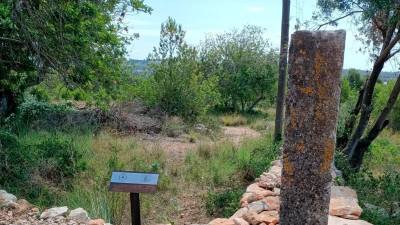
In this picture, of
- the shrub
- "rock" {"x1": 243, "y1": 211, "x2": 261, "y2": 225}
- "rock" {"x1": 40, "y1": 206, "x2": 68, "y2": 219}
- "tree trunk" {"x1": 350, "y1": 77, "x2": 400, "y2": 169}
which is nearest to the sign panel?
"rock" {"x1": 243, "y1": 211, "x2": 261, "y2": 225}

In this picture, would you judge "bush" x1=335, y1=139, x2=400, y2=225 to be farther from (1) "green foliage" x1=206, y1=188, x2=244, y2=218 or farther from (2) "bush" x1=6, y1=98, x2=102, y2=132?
(2) "bush" x1=6, y1=98, x2=102, y2=132

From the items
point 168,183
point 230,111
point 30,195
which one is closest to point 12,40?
point 30,195

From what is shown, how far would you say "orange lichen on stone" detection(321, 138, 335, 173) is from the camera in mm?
2504

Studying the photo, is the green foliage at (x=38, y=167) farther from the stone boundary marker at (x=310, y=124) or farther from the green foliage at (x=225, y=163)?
the stone boundary marker at (x=310, y=124)

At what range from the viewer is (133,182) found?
4.39m

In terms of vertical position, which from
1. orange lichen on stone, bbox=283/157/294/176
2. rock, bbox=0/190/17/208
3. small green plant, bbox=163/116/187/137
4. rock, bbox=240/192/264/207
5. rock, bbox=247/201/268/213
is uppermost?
orange lichen on stone, bbox=283/157/294/176

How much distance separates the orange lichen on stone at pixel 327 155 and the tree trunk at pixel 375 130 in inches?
275

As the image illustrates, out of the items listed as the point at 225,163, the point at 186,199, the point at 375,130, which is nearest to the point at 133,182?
the point at 186,199

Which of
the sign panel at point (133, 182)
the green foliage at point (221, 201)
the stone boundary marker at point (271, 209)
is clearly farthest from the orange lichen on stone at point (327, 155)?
the green foliage at point (221, 201)

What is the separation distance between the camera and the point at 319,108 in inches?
97.1

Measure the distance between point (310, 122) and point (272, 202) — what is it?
2977 millimetres

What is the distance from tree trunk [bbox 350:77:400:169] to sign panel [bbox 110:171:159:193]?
6.17 meters

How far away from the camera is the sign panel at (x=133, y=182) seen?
434cm

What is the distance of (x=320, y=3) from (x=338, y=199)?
4.73 m
